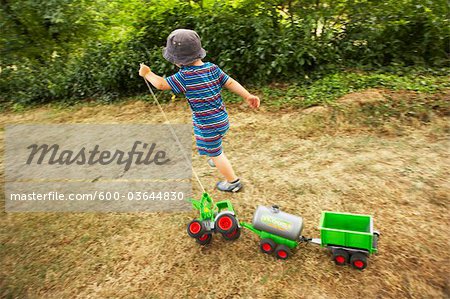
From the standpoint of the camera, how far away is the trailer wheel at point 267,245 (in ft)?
9.63

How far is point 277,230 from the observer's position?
9.35 ft

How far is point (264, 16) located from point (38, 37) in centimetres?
509

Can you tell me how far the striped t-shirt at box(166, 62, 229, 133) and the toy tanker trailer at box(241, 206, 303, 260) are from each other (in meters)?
0.97

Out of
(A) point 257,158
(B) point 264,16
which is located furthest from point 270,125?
(B) point 264,16

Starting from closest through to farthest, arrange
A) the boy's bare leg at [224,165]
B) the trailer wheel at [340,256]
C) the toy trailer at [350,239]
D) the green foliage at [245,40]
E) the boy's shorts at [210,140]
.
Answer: the toy trailer at [350,239], the trailer wheel at [340,256], the boy's shorts at [210,140], the boy's bare leg at [224,165], the green foliage at [245,40]

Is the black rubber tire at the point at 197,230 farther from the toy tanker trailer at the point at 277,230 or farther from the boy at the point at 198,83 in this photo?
the boy at the point at 198,83

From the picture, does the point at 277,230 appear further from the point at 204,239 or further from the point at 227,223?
the point at 204,239

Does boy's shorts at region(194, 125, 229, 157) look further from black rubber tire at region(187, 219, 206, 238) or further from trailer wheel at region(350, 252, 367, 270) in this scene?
trailer wheel at region(350, 252, 367, 270)

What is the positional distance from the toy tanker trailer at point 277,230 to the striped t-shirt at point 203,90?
3.18ft

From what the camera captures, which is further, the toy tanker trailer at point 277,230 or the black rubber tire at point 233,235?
the black rubber tire at point 233,235

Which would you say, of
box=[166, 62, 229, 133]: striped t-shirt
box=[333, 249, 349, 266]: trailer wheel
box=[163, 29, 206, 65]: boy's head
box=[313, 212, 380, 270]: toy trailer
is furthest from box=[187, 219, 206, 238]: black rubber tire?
box=[163, 29, 206, 65]: boy's head

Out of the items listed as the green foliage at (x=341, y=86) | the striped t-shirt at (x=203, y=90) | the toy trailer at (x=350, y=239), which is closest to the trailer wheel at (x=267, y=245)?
the toy trailer at (x=350, y=239)

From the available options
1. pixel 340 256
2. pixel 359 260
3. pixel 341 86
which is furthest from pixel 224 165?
pixel 341 86

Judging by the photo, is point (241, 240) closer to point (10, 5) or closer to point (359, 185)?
point (359, 185)
